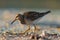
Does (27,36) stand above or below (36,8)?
below

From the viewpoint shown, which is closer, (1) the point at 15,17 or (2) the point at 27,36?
(2) the point at 27,36

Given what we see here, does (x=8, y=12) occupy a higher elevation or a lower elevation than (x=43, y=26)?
higher

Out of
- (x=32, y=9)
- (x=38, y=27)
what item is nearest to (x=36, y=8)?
(x=32, y=9)

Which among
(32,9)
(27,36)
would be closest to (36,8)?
(32,9)

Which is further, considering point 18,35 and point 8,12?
point 8,12

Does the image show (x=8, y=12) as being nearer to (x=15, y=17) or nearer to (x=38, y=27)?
(x=15, y=17)

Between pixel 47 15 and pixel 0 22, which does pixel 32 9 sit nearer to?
pixel 47 15
